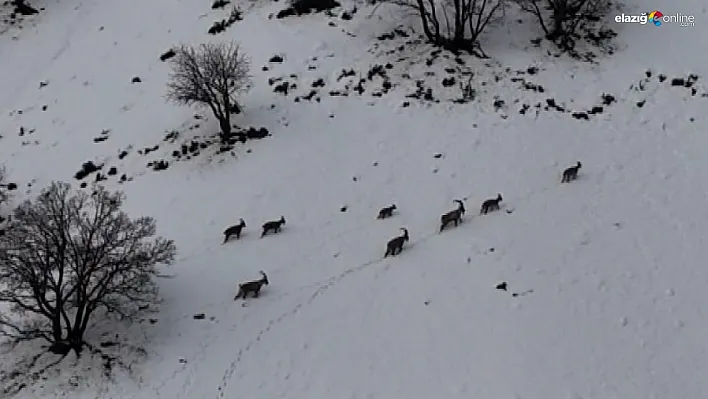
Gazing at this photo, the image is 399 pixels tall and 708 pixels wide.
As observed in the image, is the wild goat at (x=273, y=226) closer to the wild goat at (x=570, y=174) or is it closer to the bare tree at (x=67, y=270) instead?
the bare tree at (x=67, y=270)

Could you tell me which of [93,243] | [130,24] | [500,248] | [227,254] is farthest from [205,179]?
[130,24]

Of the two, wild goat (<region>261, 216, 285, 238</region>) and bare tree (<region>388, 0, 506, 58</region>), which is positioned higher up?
bare tree (<region>388, 0, 506, 58</region>)

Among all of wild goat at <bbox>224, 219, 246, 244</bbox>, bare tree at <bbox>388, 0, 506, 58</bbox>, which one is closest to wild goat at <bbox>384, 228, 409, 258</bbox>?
wild goat at <bbox>224, 219, 246, 244</bbox>

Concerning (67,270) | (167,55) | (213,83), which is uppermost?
(167,55)

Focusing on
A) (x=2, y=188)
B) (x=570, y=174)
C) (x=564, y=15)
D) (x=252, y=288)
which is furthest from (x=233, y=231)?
(x=564, y=15)
